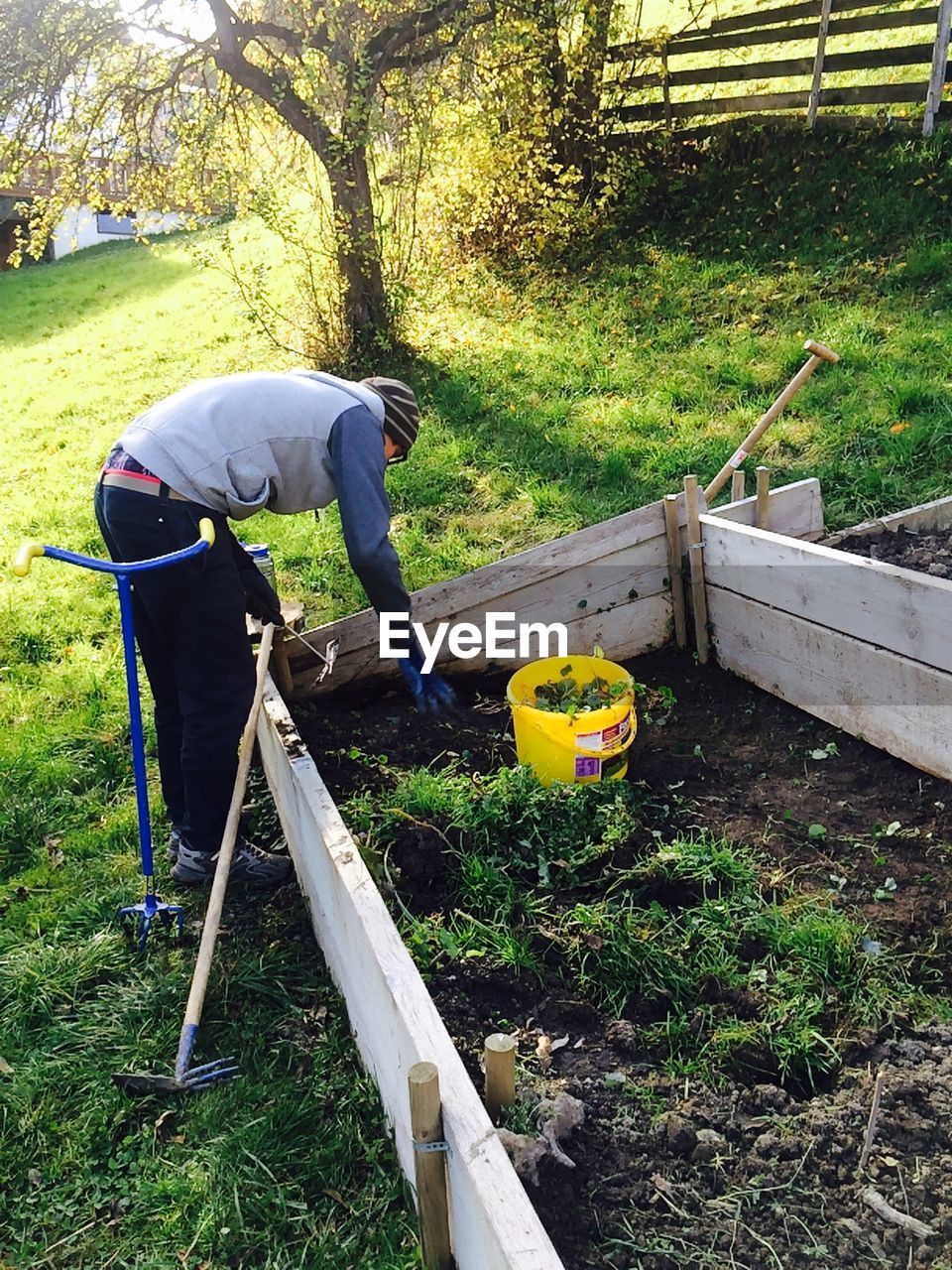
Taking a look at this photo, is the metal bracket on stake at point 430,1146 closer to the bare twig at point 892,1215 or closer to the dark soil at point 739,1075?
the dark soil at point 739,1075

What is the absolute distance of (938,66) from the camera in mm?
7984

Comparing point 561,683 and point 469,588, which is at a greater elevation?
point 469,588

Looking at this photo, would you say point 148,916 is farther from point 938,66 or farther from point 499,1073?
point 938,66

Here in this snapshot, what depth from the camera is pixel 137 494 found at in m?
3.06

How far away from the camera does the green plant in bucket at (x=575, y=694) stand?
362 cm

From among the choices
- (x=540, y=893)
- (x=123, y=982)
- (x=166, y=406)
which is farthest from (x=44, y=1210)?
(x=166, y=406)

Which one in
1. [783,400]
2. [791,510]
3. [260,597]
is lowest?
[791,510]

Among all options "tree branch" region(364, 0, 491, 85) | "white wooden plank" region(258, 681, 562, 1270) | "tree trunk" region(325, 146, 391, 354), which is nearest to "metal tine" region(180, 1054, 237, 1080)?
"white wooden plank" region(258, 681, 562, 1270)

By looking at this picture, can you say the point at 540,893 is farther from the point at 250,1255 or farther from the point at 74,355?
the point at 74,355

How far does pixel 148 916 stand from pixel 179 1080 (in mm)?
575

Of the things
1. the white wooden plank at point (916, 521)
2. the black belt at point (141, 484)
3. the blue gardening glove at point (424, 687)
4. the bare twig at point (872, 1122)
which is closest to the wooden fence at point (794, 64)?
the white wooden plank at point (916, 521)

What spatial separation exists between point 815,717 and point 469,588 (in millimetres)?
1410

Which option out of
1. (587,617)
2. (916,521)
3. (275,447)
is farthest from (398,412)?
(916,521)

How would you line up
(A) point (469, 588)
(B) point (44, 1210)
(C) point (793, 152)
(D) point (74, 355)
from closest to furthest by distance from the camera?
(B) point (44, 1210) → (A) point (469, 588) → (C) point (793, 152) → (D) point (74, 355)
